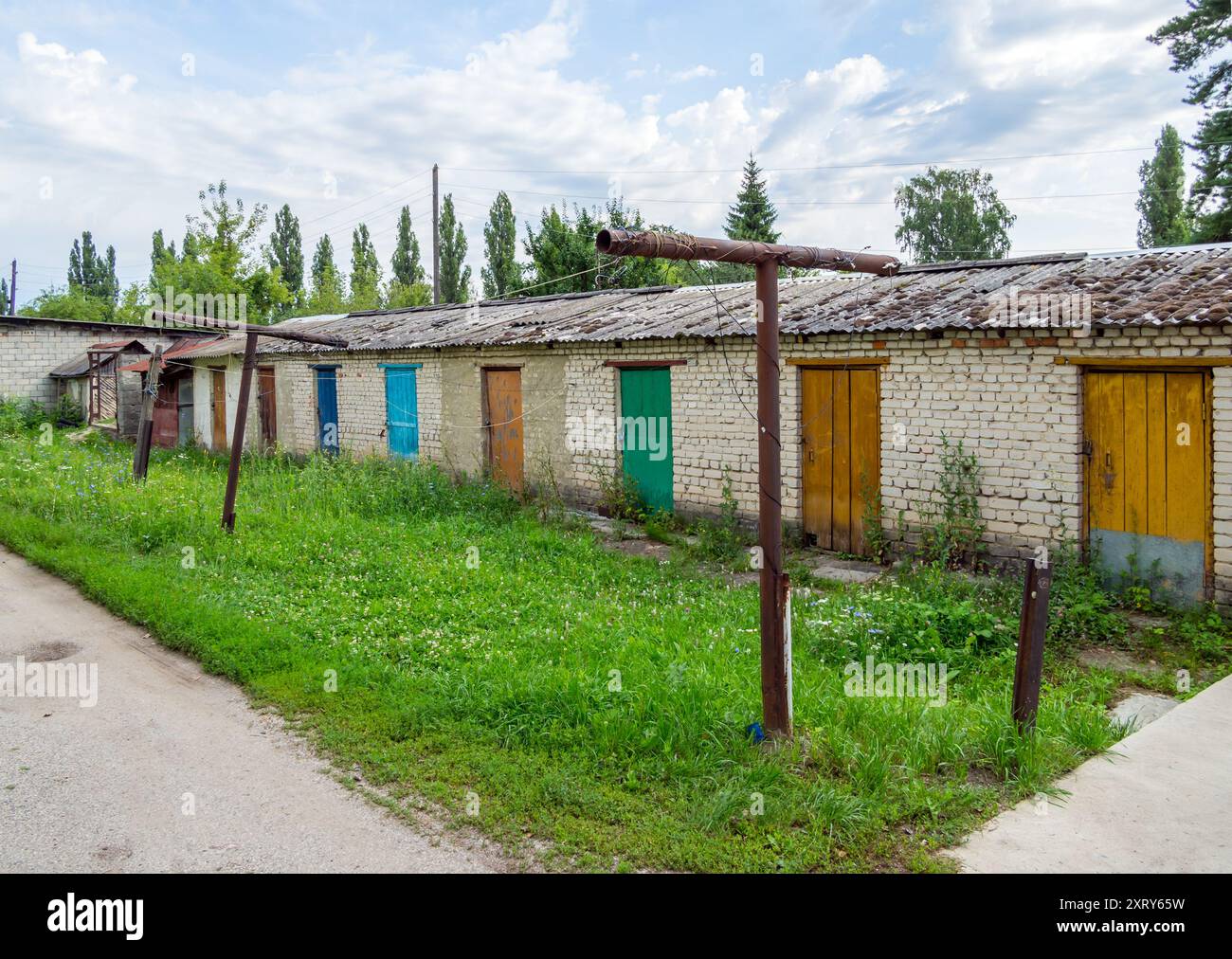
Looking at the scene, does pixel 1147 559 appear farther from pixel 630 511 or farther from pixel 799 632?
pixel 630 511

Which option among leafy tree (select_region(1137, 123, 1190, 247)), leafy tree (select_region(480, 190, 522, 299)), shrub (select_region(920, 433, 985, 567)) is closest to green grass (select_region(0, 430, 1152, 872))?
shrub (select_region(920, 433, 985, 567))

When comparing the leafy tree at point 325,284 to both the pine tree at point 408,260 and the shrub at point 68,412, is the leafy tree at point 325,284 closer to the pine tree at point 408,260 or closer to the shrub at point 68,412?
the pine tree at point 408,260

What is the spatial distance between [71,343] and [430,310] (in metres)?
15.6

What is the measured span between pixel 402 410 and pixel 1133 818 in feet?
44.4

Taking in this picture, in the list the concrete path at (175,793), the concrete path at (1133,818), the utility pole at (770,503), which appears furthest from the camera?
the utility pole at (770,503)

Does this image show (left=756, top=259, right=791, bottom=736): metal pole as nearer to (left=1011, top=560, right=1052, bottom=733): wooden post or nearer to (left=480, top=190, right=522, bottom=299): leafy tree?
(left=1011, top=560, right=1052, bottom=733): wooden post

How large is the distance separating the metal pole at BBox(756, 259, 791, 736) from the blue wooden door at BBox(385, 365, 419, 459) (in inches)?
449

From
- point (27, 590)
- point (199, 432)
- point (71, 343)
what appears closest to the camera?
point (27, 590)

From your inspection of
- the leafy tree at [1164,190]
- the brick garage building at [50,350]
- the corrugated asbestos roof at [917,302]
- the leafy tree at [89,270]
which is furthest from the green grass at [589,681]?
the leafy tree at [89,270]

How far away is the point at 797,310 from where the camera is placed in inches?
403

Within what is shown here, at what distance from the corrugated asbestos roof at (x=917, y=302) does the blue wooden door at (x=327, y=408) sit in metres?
2.60

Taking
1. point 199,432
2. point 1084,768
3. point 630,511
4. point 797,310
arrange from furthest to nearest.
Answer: point 199,432
point 630,511
point 797,310
point 1084,768

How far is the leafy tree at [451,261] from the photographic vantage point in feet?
139

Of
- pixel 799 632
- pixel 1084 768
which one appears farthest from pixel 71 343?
pixel 1084 768
